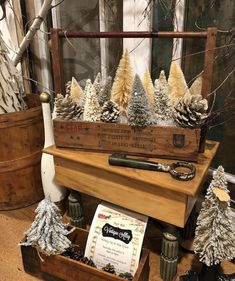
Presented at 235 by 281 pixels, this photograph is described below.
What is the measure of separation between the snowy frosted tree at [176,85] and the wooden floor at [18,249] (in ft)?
1.79

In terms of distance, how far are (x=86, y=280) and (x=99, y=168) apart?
32 centimetres

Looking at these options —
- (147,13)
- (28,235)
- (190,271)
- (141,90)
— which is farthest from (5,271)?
(147,13)

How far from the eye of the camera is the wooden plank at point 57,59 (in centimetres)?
91

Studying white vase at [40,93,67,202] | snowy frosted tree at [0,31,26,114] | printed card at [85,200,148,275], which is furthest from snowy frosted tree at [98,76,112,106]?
snowy frosted tree at [0,31,26,114]

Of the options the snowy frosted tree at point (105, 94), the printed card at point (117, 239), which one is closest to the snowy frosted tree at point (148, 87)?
the snowy frosted tree at point (105, 94)

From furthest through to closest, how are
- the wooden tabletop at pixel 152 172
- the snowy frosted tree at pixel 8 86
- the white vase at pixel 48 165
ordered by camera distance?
the snowy frosted tree at pixel 8 86
the white vase at pixel 48 165
the wooden tabletop at pixel 152 172

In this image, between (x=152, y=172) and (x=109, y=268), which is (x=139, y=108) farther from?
(x=109, y=268)

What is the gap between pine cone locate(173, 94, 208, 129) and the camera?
759 mm

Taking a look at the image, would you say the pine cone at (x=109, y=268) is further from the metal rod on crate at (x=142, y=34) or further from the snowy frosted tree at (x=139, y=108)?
the metal rod on crate at (x=142, y=34)

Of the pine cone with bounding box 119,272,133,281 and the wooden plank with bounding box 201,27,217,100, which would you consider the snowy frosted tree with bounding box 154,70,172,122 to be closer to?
the wooden plank with bounding box 201,27,217,100

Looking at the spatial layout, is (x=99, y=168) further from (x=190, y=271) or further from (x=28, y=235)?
(x=190, y=271)

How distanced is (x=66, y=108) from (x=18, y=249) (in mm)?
560

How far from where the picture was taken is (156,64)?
1169mm

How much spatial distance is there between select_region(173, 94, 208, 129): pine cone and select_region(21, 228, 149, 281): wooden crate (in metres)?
0.40
